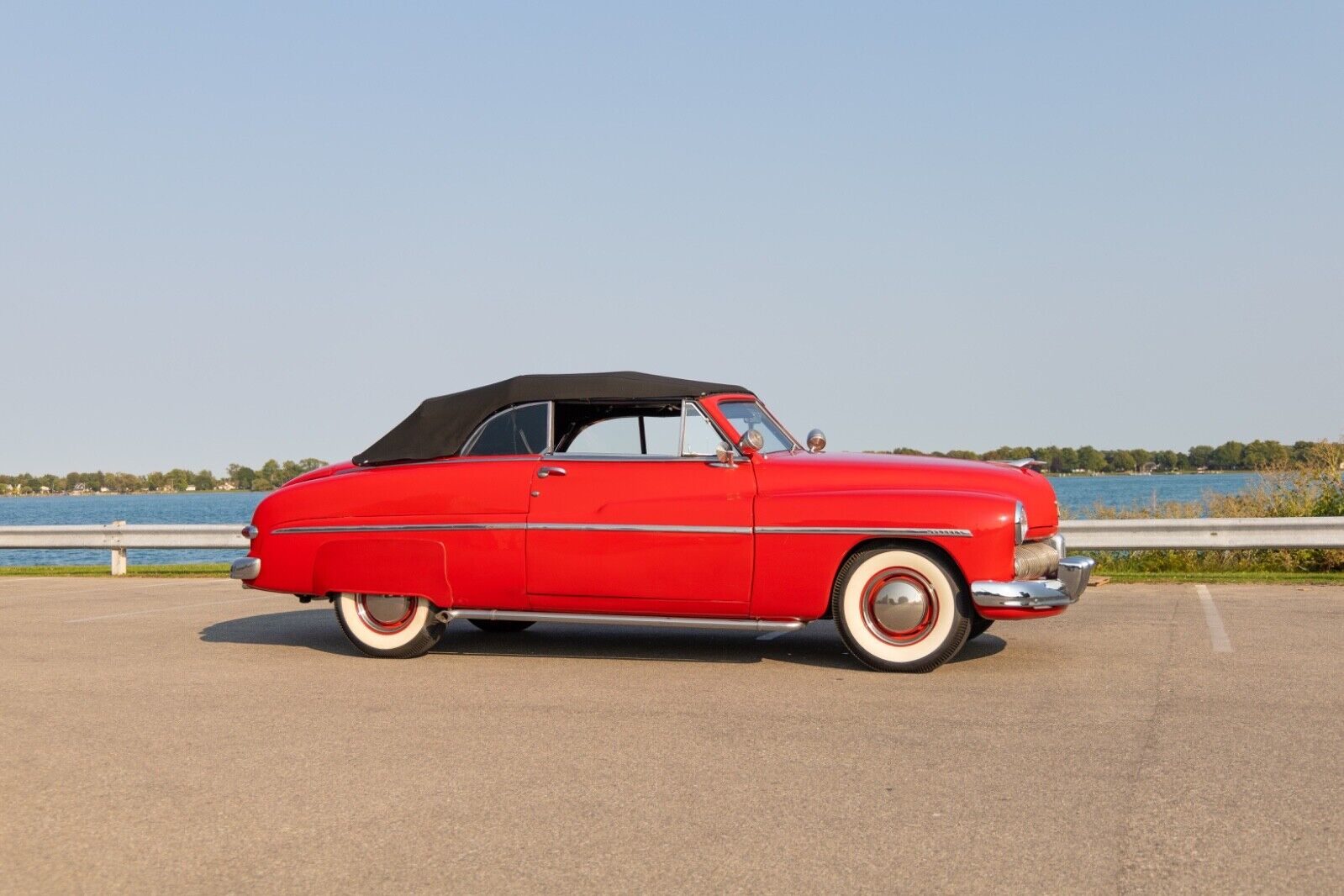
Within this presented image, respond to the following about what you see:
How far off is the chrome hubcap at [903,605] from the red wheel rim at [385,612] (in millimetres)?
2955

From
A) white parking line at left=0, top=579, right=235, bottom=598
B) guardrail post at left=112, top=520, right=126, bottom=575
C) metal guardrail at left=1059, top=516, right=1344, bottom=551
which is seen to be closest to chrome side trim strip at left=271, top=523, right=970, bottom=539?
white parking line at left=0, top=579, right=235, bottom=598

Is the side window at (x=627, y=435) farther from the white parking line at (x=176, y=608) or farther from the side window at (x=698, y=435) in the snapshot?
the white parking line at (x=176, y=608)

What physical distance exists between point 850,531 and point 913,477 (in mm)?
541

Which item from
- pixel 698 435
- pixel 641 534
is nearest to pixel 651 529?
pixel 641 534

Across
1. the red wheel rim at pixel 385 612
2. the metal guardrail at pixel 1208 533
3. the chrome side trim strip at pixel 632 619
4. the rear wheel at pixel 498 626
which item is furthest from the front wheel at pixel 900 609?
the metal guardrail at pixel 1208 533

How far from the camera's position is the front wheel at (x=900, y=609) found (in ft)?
23.8

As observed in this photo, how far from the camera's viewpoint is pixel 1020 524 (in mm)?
7270

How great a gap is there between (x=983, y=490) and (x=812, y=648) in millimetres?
1741

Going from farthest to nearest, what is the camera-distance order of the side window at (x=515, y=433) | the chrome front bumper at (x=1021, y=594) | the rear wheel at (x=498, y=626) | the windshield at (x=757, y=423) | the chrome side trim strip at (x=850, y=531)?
1. the rear wheel at (x=498, y=626)
2. the side window at (x=515, y=433)
3. the windshield at (x=757, y=423)
4. the chrome side trim strip at (x=850, y=531)
5. the chrome front bumper at (x=1021, y=594)

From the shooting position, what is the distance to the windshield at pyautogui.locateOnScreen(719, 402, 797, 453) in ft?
26.1

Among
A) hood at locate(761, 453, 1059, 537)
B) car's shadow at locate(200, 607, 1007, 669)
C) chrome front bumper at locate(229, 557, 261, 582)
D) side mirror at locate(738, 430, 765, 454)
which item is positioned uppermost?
side mirror at locate(738, 430, 765, 454)

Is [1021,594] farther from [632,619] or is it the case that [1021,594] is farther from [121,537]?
[121,537]

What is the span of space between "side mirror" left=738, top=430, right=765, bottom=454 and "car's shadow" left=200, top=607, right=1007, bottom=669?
1335 mm

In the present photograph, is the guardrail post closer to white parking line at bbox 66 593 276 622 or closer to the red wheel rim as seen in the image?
white parking line at bbox 66 593 276 622
